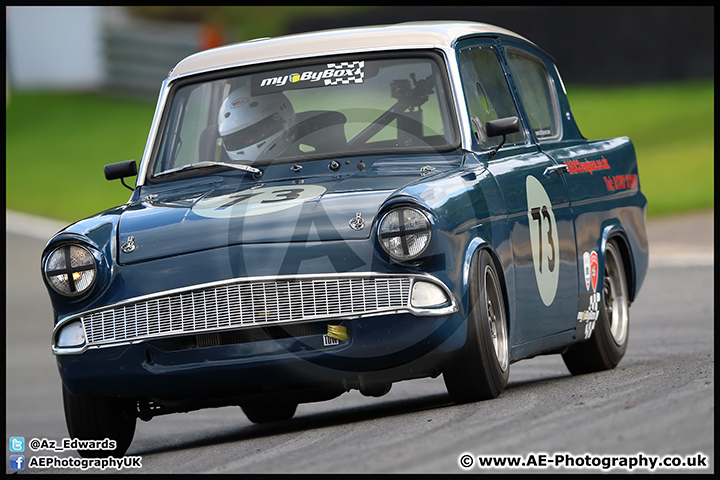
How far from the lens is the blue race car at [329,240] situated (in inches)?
201

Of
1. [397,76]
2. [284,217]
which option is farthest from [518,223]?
[284,217]

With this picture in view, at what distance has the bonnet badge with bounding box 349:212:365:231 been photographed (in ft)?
16.9

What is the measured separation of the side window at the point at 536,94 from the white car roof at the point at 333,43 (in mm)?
626

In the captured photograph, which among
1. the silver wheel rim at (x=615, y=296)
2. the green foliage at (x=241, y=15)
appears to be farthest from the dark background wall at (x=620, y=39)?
the silver wheel rim at (x=615, y=296)

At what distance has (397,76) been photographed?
6301mm

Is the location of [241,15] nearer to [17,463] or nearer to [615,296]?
[615,296]

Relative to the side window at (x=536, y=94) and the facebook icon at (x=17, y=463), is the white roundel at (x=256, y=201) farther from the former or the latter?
the side window at (x=536, y=94)

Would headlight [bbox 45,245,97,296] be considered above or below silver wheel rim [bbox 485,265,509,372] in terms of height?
above

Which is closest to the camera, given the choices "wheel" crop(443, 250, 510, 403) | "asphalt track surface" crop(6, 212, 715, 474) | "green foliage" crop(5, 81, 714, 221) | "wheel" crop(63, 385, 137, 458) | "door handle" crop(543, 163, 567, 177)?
"asphalt track surface" crop(6, 212, 715, 474)

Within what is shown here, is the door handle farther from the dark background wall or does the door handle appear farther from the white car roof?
the dark background wall

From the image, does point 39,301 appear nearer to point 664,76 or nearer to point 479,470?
point 479,470

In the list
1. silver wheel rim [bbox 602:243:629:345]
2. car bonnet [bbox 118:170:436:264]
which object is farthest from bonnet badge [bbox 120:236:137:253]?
silver wheel rim [bbox 602:243:629:345]

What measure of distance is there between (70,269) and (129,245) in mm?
273

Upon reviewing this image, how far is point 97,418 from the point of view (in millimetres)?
5613
